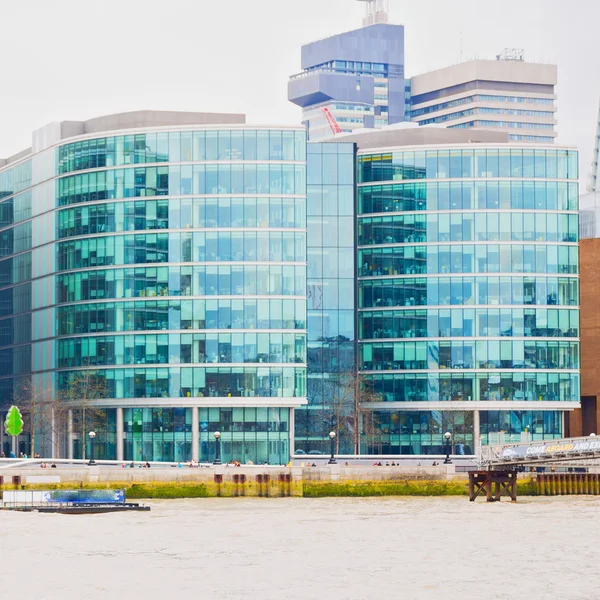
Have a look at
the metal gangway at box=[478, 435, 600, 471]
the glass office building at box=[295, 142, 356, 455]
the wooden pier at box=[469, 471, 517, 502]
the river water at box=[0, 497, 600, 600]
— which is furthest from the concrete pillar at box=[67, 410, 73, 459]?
the wooden pier at box=[469, 471, 517, 502]

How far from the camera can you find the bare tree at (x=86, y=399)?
138 m

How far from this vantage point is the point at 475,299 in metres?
143

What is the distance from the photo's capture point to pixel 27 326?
6029 inches

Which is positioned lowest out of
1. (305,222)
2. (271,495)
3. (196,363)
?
(271,495)

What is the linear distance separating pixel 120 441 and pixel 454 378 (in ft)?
93.5

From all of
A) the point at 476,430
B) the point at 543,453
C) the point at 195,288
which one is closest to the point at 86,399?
the point at 195,288

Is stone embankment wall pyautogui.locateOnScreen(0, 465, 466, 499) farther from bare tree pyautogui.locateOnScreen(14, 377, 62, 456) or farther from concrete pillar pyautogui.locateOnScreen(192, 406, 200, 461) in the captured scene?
bare tree pyautogui.locateOnScreen(14, 377, 62, 456)

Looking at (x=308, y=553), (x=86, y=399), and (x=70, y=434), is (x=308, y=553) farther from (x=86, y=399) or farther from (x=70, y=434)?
(x=70, y=434)

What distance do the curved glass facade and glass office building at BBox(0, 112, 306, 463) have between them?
38.2 feet

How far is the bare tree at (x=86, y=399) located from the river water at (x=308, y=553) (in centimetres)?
4207

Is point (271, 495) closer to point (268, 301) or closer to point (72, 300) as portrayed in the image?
point (268, 301)

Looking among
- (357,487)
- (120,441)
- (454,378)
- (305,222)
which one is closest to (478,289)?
(454,378)

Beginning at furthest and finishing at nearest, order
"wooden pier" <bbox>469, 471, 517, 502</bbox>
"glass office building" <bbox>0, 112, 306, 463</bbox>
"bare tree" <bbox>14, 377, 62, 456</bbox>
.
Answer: "bare tree" <bbox>14, 377, 62, 456</bbox>, "glass office building" <bbox>0, 112, 306, 463</bbox>, "wooden pier" <bbox>469, 471, 517, 502</bbox>

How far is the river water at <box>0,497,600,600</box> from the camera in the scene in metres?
57.8
